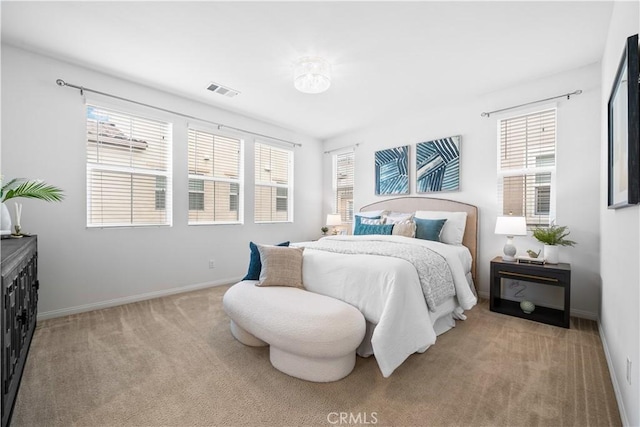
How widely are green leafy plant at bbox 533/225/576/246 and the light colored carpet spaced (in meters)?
0.82

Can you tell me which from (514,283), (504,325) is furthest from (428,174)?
(504,325)

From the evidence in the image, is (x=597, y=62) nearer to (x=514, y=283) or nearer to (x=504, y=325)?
(x=514, y=283)

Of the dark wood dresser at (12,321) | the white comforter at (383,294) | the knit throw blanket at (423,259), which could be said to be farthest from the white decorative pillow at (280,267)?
the dark wood dresser at (12,321)

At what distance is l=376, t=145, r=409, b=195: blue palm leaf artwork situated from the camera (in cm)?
426

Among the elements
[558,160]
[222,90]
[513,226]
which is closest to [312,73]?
[222,90]

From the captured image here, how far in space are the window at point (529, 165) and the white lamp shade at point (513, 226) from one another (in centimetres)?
41

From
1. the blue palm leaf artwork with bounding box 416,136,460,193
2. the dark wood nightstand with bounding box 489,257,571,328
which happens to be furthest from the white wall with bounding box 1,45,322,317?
the dark wood nightstand with bounding box 489,257,571,328

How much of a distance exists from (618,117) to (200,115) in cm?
416

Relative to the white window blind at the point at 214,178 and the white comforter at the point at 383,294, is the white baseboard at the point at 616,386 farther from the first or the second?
the white window blind at the point at 214,178

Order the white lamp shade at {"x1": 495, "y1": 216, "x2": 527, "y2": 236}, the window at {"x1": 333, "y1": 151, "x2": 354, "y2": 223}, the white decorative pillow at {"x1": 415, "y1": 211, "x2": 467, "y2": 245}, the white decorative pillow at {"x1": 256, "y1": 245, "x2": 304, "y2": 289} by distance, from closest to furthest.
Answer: the white decorative pillow at {"x1": 256, "y1": 245, "x2": 304, "y2": 289}, the white lamp shade at {"x1": 495, "y1": 216, "x2": 527, "y2": 236}, the white decorative pillow at {"x1": 415, "y1": 211, "x2": 467, "y2": 245}, the window at {"x1": 333, "y1": 151, "x2": 354, "y2": 223}

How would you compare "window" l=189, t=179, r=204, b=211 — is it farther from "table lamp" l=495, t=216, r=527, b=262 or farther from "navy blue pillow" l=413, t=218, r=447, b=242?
"table lamp" l=495, t=216, r=527, b=262

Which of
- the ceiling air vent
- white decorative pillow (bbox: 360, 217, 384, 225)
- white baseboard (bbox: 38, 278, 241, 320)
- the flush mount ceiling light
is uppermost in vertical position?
the ceiling air vent

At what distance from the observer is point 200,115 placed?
12.7 feet

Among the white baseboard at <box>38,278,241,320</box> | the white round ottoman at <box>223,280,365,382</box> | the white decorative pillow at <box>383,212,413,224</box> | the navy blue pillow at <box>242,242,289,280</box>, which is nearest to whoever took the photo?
the white round ottoman at <box>223,280,365,382</box>
